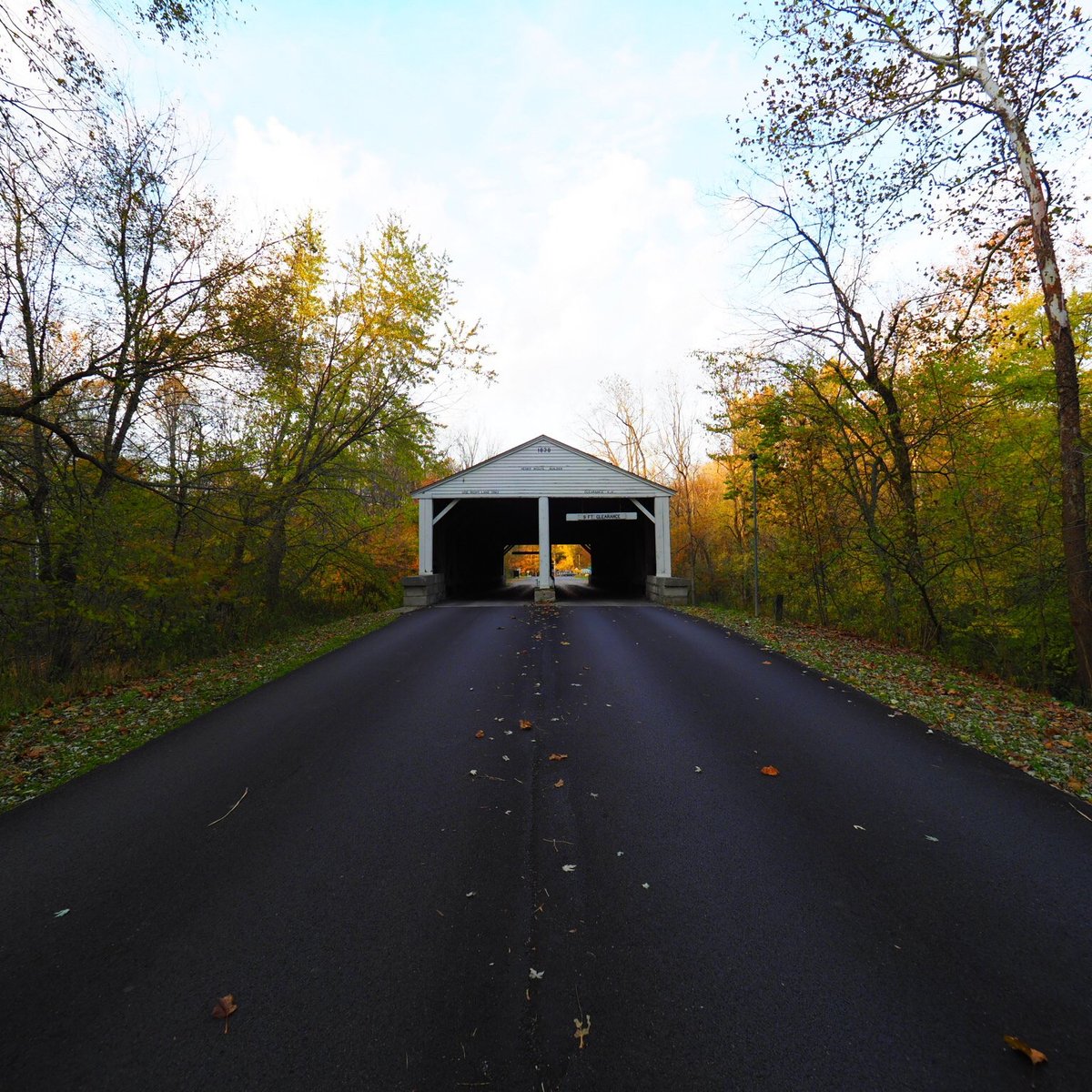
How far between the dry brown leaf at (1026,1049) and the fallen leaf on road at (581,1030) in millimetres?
1400

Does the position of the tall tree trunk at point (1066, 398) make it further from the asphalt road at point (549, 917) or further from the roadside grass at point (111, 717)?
the roadside grass at point (111, 717)

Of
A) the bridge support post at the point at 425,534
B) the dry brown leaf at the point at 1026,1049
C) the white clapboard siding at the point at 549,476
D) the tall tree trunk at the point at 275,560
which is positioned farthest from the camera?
the white clapboard siding at the point at 549,476

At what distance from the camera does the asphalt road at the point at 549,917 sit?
1.71 metres

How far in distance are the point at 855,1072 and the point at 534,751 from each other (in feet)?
9.33

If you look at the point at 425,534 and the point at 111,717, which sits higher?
the point at 425,534

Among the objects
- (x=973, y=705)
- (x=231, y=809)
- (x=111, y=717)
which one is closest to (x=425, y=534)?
(x=111, y=717)

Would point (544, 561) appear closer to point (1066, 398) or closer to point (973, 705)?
point (973, 705)

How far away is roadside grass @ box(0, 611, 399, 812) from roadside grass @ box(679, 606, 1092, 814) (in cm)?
748

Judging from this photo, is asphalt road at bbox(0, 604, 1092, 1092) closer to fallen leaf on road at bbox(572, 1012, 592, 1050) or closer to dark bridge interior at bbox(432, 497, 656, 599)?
fallen leaf on road at bbox(572, 1012, 592, 1050)

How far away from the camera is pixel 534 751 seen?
4.28 m

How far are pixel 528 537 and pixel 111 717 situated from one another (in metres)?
25.9

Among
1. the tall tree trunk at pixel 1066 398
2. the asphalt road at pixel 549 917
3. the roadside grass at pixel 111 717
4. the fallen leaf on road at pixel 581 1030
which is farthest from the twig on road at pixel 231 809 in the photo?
the tall tree trunk at pixel 1066 398

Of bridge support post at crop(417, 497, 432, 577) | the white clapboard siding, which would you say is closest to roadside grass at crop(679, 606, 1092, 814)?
the white clapboard siding

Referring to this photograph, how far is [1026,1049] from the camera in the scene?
1.70 metres
